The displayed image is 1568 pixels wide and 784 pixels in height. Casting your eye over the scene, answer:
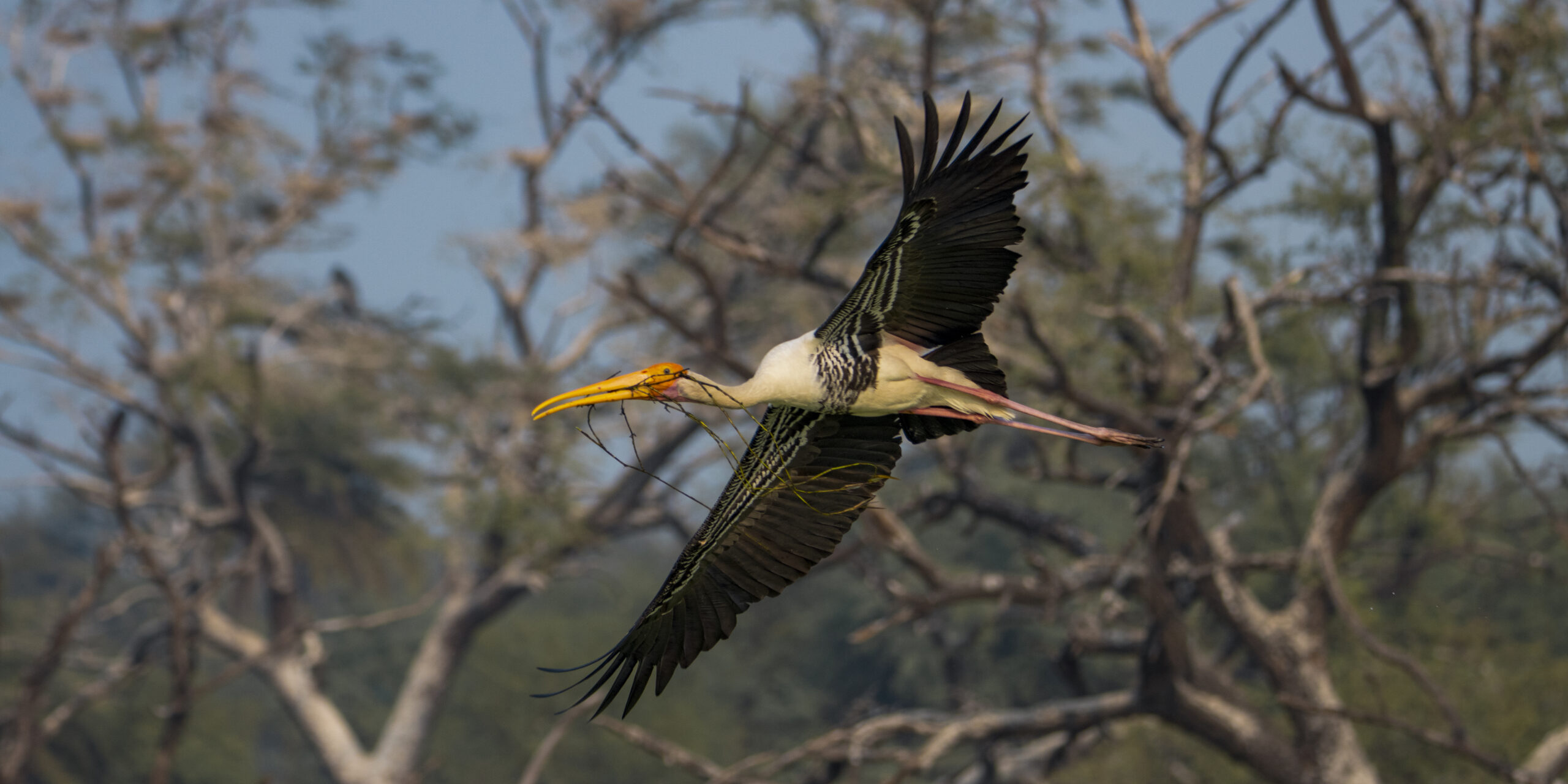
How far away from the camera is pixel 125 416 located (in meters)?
6.19

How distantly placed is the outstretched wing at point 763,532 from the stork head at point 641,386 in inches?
16.7

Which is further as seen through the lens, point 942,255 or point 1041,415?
Result: point 942,255

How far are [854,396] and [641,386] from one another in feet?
1.37

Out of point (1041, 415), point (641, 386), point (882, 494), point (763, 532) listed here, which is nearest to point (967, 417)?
point (1041, 415)

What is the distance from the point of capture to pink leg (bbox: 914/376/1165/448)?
2123mm

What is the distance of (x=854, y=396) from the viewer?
2240 millimetres

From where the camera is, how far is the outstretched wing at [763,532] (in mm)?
2518

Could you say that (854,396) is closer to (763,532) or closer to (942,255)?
(942,255)

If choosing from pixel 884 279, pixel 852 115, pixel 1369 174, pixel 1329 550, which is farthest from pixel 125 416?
pixel 1369 174

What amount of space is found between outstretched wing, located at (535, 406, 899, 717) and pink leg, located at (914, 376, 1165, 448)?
0.27 metres

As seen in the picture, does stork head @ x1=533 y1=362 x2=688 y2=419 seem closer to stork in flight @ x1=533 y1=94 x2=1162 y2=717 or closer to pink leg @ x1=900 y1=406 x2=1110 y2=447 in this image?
stork in flight @ x1=533 y1=94 x2=1162 y2=717

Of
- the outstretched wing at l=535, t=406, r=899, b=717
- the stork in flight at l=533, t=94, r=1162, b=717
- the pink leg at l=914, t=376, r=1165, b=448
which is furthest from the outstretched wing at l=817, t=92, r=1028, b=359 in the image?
the outstretched wing at l=535, t=406, r=899, b=717

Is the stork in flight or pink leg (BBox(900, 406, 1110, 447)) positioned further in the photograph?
pink leg (BBox(900, 406, 1110, 447))

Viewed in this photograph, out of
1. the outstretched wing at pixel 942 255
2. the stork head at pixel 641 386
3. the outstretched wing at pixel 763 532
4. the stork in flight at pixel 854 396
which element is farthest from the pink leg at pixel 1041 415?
the stork head at pixel 641 386
